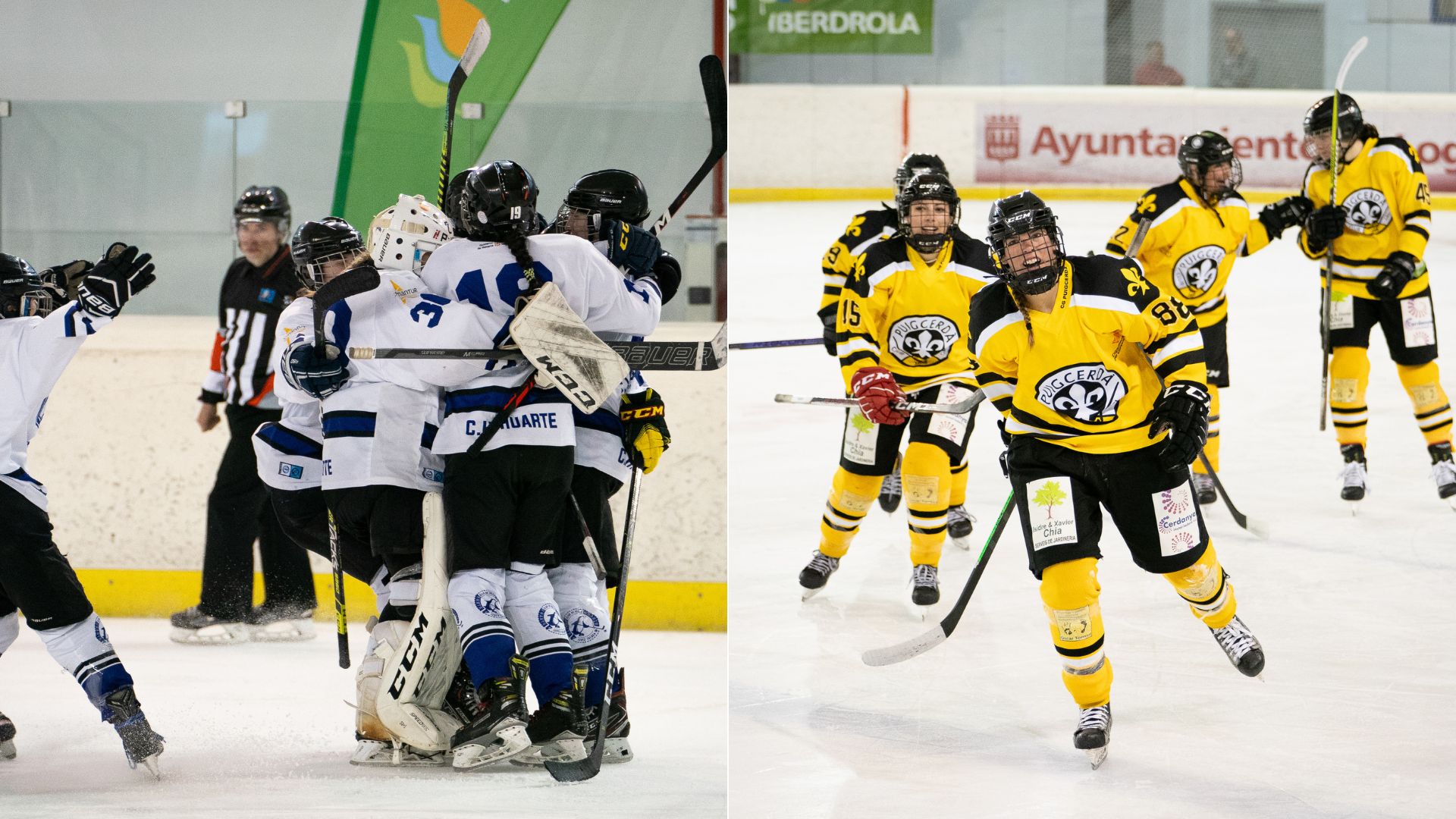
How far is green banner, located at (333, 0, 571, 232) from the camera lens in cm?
378

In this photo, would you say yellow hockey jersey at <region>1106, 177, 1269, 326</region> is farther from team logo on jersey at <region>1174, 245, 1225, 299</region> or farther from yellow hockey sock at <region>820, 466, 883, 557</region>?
yellow hockey sock at <region>820, 466, 883, 557</region>

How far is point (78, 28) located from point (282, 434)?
1.73 meters

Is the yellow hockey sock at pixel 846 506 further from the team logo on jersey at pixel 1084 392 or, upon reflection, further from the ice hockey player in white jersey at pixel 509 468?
the ice hockey player in white jersey at pixel 509 468

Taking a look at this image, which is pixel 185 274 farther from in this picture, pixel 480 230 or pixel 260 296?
pixel 480 230

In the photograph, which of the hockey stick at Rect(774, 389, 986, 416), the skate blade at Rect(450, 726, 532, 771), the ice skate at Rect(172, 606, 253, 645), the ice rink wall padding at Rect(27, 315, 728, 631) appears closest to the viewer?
the skate blade at Rect(450, 726, 532, 771)

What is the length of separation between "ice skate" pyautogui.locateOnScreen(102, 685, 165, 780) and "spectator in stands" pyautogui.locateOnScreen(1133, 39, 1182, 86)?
1024 cm

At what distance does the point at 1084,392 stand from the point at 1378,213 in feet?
8.52

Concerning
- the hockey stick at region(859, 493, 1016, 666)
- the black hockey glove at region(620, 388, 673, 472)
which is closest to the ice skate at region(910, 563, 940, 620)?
the hockey stick at region(859, 493, 1016, 666)

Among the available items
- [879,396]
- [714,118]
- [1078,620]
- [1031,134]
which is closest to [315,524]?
[714,118]

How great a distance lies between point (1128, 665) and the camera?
11.8 ft

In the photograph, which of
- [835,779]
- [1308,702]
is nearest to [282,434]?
[835,779]

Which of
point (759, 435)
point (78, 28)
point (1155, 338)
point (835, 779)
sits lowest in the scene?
point (835, 779)

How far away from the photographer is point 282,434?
10.4 feet

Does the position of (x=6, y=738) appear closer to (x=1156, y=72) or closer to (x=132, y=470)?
(x=132, y=470)
